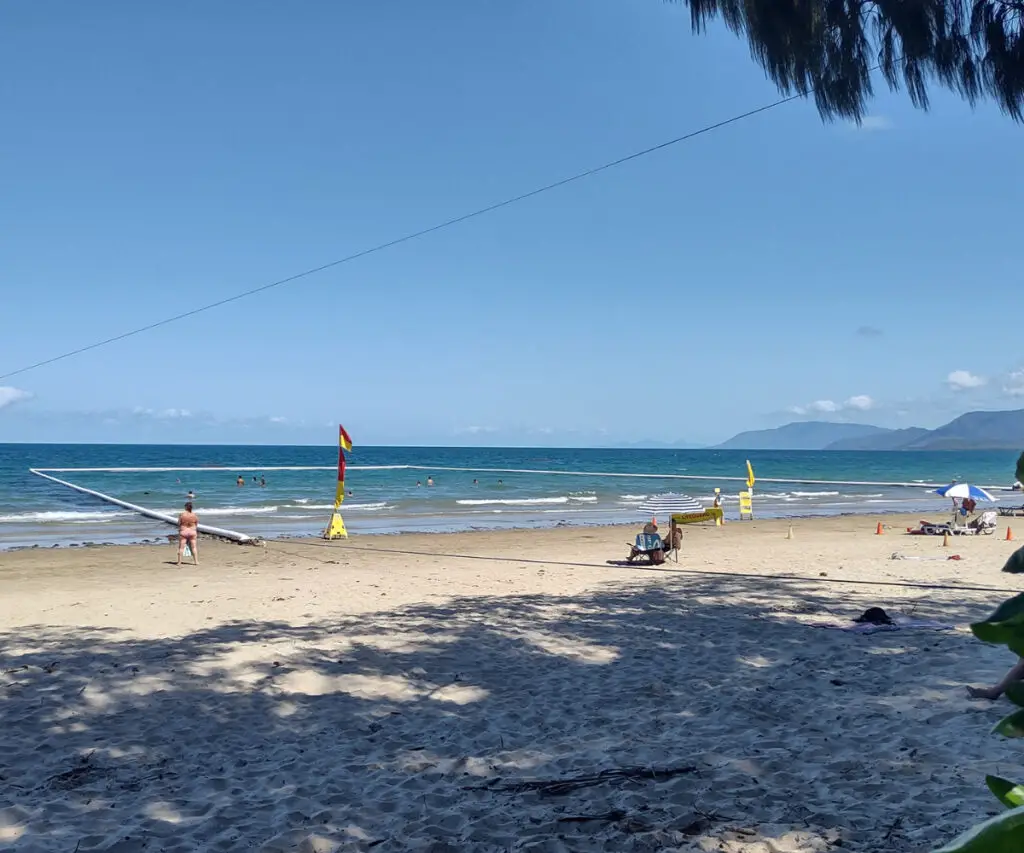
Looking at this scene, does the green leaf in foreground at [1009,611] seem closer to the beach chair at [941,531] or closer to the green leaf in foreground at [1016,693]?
the green leaf in foreground at [1016,693]

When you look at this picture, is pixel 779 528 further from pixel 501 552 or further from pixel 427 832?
pixel 427 832

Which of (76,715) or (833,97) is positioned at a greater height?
(833,97)

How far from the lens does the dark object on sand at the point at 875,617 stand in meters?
8.05

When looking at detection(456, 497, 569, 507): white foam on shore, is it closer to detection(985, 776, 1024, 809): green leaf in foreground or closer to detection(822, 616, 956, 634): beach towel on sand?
detection(822, 616, 956, 634): beach towel on sand

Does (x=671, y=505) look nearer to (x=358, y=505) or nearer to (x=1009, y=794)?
(x=1009, y=794)

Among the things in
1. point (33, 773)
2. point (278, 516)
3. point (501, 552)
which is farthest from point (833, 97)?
point (278, 516)

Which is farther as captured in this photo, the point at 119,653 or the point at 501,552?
the point at 501,552

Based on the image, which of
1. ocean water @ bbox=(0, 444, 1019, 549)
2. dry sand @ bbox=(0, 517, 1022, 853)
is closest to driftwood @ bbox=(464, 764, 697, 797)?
dry sand @ bbox=(0, 517, 1022, 853)

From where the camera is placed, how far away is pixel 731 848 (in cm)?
365

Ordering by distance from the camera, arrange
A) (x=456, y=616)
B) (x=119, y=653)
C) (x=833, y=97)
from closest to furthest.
A: (x=833, y=97) → (x=119, y=653) → (x=456, y=616)

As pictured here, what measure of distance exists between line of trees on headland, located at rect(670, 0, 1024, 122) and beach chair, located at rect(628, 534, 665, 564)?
951 centimetres

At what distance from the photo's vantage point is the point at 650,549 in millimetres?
14258

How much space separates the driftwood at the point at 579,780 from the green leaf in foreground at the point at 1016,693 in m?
3.98

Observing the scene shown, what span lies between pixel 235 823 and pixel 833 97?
574cm
